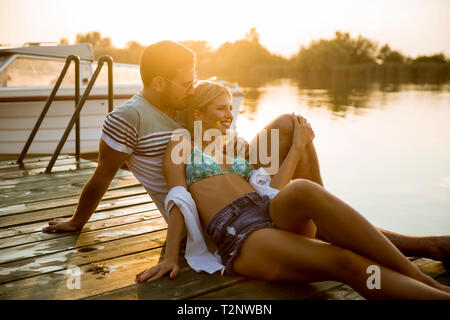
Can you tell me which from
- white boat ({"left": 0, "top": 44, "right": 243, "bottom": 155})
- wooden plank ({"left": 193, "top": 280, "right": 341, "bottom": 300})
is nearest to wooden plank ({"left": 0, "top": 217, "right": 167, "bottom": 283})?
wooden plank ({"left": 193, "top": 280, "right": 341, "bottom": 300})

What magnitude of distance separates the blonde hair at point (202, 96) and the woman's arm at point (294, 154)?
0.45 meters

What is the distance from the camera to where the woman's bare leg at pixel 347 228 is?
174 centimetres

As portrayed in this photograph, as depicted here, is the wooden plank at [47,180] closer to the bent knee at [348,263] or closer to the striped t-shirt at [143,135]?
the striped t-shirt at [143,135]

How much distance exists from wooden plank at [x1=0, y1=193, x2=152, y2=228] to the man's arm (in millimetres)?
313

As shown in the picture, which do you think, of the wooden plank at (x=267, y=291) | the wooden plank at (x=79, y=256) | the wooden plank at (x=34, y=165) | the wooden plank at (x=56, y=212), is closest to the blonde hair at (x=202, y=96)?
the wooden plank at (x=79, y=256)

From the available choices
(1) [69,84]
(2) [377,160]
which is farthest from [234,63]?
(1) [69,84]

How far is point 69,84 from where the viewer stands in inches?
333

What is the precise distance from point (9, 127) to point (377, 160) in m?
9.21

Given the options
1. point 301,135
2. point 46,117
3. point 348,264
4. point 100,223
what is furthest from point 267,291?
point 46,117

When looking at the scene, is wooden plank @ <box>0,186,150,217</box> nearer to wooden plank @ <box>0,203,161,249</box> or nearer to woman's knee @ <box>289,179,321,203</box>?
wooden plank @ <box>0,203,161,249</box>

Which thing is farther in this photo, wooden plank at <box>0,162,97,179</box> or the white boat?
the white boat

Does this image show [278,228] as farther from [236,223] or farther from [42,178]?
[42,178]

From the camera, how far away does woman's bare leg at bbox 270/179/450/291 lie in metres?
1.74
